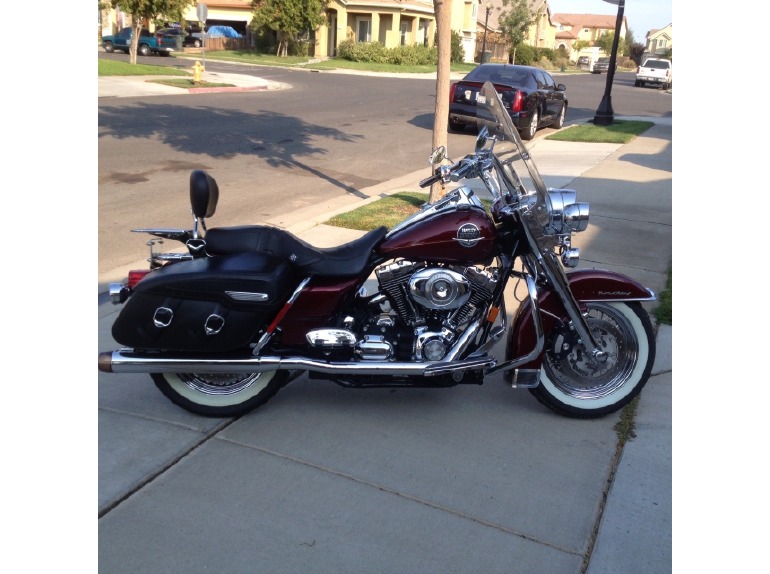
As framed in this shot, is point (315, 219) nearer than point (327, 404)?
No

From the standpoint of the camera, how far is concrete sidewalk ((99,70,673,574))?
2.96 m

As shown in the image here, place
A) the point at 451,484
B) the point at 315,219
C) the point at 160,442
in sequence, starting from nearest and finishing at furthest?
the point at 451,484
the point at 160,442
the point at 315,219

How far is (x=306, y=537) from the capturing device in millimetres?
3033

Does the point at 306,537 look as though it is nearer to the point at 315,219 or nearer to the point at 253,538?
the point at 253,538

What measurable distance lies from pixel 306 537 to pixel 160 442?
1082 mm

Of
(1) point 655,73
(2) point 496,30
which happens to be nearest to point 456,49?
(1) point 655,73

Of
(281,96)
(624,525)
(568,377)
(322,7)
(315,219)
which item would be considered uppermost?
(322,7)

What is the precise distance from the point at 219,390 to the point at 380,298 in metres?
1.00

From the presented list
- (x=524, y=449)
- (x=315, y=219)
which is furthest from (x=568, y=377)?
(x=315, y=219)

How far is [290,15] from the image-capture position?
45000 millimetres

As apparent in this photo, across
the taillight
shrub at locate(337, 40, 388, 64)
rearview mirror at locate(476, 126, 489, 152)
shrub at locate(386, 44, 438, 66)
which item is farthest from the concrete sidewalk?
shrub at locate(386, 44, 438, 66)

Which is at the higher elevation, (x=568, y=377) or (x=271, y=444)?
(x=568, y=377)

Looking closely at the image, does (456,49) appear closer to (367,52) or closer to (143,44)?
(367,52)

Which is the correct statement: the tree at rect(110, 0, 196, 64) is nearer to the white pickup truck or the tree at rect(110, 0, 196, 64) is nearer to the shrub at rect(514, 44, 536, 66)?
the white pickup truck
